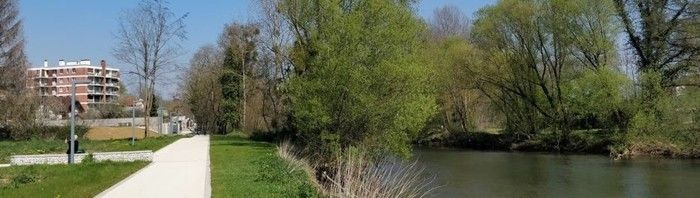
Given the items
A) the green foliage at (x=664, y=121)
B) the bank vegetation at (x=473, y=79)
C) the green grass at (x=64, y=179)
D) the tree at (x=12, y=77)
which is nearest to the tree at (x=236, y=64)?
the bank vegetation at (x=473, y=79)

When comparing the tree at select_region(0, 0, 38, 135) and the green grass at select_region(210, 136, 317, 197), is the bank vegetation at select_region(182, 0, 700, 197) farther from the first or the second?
the tree at select_region(0, 0, 38, 135)

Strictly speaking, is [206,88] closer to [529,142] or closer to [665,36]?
[529,142]

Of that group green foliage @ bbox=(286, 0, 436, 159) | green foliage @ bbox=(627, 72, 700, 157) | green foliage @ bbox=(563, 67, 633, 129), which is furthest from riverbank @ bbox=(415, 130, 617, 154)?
green foliage @ bbox=(286, 0, 436, 159)

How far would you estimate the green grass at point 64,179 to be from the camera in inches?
514

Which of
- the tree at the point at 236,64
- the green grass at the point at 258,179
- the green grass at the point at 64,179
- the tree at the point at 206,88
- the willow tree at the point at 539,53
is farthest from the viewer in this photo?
the tree at the point at 206,88

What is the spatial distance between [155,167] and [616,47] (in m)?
31.7

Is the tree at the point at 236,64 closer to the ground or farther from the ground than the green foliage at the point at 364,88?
farther from the ground

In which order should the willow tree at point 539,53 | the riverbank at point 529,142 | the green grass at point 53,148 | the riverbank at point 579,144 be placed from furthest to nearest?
the willow tree at point 539,53 < the riverbank at point 529,142 < the riverbank at point 579,144 < the green grass at point 53,148

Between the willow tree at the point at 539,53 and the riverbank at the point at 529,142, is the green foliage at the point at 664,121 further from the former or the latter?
the willow tree at the point at 539,53

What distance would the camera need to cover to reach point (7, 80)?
4628cm

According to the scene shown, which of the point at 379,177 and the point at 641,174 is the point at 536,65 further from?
the point at 379,177

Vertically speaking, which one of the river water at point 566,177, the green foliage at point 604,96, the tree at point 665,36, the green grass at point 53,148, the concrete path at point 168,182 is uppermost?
the tree at point 665,36

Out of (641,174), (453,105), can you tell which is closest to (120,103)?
(453,105)

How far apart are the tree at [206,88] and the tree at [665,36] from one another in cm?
3679
